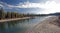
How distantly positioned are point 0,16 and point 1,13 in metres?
2.53

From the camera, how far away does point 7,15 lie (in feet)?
263

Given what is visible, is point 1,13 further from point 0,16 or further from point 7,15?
point 7,15

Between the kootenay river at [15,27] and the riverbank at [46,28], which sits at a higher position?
the riverbank at [46,28]

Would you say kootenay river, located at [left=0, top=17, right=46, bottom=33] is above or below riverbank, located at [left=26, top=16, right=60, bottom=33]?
below

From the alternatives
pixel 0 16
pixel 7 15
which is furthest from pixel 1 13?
pixel 7 15

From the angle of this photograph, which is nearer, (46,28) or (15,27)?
(46,28)

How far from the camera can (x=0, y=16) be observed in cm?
7000

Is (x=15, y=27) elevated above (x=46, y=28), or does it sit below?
below

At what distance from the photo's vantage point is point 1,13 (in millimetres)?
71812

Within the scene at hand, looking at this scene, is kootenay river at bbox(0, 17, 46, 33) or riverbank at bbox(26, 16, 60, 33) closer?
riverbank at bbox(26, 16, 60, 33)

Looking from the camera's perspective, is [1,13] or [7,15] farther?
[7,15]

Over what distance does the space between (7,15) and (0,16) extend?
34.2ft

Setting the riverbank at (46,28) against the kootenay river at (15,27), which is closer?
the riverbank at (46,28)
